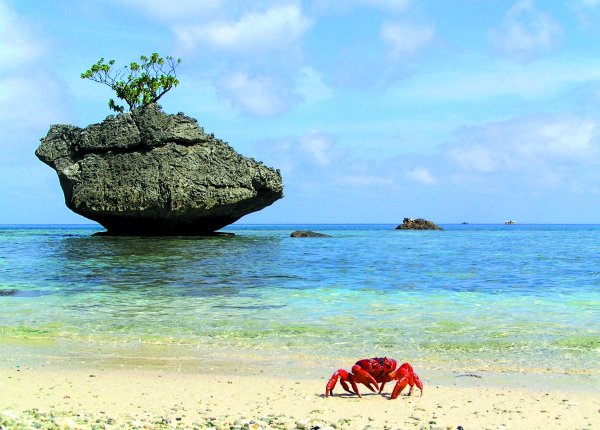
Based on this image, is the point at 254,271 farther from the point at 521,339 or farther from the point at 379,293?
the point at 521,339

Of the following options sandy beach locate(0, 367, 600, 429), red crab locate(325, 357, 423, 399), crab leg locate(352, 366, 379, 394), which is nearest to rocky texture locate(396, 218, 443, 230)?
sandy beach locate(0, 367, 600, 429)

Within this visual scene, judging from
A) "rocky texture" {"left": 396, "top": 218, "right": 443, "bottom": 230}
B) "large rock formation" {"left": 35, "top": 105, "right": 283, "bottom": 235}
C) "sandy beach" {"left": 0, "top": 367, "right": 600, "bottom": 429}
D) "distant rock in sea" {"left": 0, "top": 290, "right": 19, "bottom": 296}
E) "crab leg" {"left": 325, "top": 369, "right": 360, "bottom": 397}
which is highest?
"large rock formation" {"left": 35, "top": 105, "right": 283, "bottom": 235}

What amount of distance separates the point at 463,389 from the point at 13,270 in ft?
59.7

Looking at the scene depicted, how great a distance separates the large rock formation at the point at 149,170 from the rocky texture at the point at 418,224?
42846mm

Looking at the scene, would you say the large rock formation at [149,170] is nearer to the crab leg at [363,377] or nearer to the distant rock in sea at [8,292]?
the distant rock in sea at [8,292]

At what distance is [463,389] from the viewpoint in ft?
21.2

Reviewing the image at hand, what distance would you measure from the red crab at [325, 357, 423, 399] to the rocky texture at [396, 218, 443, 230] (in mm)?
76061

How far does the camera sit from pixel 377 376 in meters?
6.18

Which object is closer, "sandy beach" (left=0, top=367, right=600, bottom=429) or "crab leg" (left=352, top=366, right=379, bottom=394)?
"sandy beach" (left=0, top=367, right=600, bottom=429)

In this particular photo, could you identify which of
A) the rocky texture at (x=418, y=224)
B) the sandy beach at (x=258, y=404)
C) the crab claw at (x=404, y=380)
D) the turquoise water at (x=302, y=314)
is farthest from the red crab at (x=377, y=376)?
the rocky texture at (x=418, y=224)

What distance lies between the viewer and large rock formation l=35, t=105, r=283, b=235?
3922cm

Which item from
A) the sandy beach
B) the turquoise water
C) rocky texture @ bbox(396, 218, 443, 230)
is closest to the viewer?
the sandy beach

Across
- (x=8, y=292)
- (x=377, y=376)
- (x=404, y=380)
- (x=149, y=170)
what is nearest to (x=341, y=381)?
(x=377, y=376)

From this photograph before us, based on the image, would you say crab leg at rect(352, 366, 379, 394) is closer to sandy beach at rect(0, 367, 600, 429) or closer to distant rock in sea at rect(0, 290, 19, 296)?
sandy beach at rect(0, 367, 600, 429)
